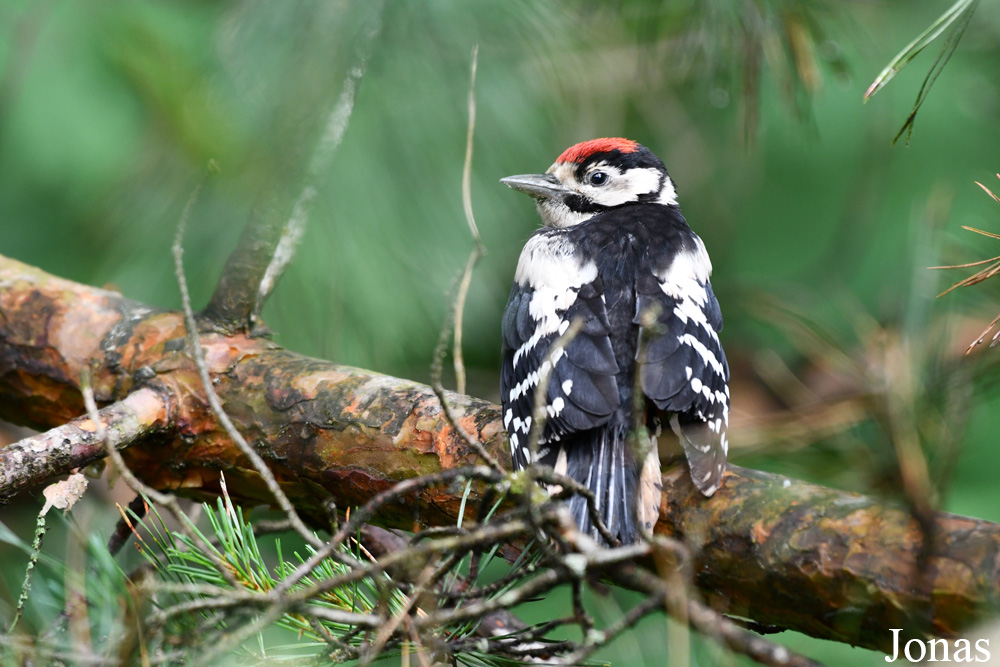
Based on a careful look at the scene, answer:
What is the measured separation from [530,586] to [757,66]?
4.91 feet

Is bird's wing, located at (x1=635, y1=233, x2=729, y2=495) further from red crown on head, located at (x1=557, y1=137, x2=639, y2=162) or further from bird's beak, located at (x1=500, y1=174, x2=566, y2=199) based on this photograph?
red crown on head, located at (x1=557, y1=137, x2=639, y2=162)

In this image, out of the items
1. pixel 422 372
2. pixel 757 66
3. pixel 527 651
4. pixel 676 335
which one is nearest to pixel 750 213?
pixel 757 66

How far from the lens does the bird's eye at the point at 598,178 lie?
2172 millimetres

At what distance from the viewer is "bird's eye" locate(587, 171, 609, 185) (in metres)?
2.17

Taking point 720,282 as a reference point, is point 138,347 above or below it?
below

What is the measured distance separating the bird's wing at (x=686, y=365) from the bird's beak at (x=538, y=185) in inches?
17.1

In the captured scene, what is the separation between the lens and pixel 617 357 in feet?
4.89

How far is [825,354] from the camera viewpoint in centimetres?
102

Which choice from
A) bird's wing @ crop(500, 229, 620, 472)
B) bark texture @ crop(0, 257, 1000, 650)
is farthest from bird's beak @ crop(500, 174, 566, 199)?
bark texture @ crop(0, 257, 1000, 650)

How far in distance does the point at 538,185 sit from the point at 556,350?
81 centimetres

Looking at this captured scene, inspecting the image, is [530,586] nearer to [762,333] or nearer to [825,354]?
[825,354]

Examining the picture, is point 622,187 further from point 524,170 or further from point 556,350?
point 556,350

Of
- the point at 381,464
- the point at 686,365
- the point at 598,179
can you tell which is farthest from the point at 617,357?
the point at 598,179

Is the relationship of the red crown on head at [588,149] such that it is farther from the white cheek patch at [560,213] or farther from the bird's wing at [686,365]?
the bird's wing at [686,365]
